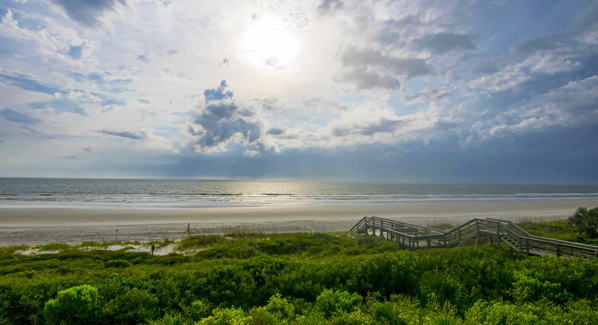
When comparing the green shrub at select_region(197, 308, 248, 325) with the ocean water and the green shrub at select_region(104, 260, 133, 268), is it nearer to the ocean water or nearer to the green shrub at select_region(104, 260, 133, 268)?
the green shrub at select_region(104, 260, 133, 268)

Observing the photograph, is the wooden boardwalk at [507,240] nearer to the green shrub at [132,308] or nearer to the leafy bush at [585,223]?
the leafy bush at [585,223]

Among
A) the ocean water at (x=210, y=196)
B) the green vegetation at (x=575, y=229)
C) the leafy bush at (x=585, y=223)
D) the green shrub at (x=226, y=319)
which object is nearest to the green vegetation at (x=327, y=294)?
the green shrub at (x=226, y=319)

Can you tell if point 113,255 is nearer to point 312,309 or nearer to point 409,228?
point 312,309

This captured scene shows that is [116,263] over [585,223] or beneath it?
beneath

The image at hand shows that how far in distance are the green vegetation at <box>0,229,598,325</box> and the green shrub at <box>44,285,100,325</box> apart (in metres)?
0.01

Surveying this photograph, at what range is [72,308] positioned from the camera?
4.81 meters

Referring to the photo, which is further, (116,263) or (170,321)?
(116,263)

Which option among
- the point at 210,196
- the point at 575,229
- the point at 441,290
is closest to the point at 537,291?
the point at 441,290

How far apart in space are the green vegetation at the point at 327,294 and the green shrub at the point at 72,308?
15 millimetres

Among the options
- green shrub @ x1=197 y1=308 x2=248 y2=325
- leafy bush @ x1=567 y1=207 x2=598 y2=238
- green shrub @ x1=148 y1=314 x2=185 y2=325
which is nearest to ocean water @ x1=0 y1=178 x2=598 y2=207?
leafy bush @ x1=567 y1=207 x2=598 y2=238

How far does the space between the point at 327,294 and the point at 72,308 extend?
15.0 feet

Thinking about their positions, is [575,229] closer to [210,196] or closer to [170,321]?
[170,321]

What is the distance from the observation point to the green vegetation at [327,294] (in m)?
4.29

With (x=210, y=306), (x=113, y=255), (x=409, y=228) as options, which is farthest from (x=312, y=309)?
(x=409, y=228)
